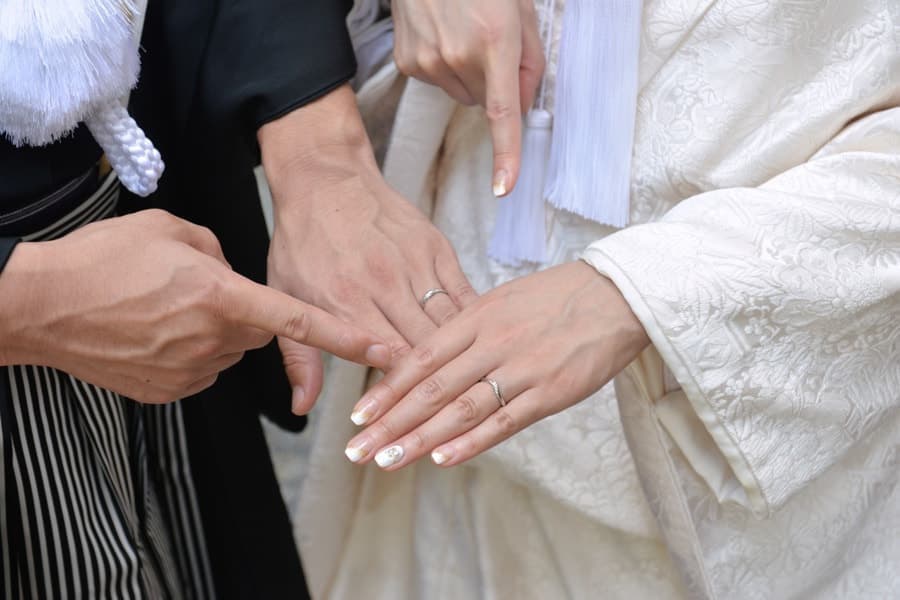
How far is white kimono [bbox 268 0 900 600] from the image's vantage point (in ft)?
2.57

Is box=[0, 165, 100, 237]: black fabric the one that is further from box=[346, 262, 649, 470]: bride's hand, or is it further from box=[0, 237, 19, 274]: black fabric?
box=[346, 262, 649, 470]: bride's hand

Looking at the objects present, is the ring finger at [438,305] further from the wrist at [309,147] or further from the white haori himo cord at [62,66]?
the white haori himo cord at [62,66]

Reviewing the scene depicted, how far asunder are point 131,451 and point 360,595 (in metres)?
0.36

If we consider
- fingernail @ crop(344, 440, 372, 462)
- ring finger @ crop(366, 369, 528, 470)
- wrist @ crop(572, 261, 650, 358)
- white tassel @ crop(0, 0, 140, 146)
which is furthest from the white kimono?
white tassel @ crop(0, 0, 140, 146)

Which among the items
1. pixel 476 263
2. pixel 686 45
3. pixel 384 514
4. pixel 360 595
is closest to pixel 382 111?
pixel 476 263

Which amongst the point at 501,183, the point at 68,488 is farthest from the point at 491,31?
the point at 68,488

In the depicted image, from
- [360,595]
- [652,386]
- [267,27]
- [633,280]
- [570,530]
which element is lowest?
[360,595]

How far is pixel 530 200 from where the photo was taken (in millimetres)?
928

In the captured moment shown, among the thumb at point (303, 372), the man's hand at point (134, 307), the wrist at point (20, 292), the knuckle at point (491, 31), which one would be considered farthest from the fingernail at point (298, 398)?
the knuckle at point (491, 31)

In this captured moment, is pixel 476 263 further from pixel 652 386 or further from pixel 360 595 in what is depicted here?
pixel 360 595

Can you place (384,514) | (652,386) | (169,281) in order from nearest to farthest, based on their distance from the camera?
(169,281) < (652,386) < (384,514)

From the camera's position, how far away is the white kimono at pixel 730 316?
2.57ft

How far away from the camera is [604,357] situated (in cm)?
Answer: 77

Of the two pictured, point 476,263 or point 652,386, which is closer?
point 652,386
